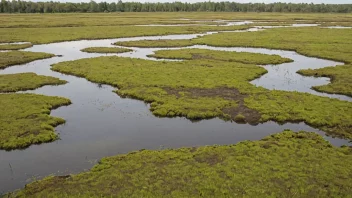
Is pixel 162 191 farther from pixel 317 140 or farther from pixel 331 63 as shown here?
pixel 331 63

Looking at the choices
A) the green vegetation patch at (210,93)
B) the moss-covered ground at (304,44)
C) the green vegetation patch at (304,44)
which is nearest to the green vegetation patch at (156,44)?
the moss-covered ground at (304,44)

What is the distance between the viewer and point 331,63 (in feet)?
172

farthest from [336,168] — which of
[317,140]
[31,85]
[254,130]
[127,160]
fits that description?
[31,85]

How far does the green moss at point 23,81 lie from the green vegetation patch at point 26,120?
360cm

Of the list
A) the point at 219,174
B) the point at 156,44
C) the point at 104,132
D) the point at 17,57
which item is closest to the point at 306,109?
the point at 219,174

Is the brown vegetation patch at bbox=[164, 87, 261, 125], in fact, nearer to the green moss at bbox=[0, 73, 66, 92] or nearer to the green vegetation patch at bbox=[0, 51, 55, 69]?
the green moss at bbox=[0, 73, 66, 92]

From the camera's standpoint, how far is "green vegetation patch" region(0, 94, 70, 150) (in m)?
23.2

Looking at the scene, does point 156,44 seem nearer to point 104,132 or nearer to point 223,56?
point 223,56

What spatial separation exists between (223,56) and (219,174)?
40850mm

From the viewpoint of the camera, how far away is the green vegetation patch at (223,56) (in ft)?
175

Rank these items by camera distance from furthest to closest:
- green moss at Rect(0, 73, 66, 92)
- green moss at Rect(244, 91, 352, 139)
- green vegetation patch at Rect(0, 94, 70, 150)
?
green moss at Rect(0, 73, 66, 92)
green moss at Rect(244, 91, 352, 139)
green vegetation patch at Rect(0, 94, 70, 150)

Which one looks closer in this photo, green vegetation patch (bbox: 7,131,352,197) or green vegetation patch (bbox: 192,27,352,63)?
green vegetation patch (bbox: 7,131,352,197)

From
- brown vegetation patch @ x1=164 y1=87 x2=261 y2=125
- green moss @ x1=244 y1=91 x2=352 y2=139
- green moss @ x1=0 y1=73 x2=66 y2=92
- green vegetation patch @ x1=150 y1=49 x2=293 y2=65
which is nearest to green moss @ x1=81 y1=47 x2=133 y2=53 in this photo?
green vegetation patch @ x1=150 y1=49 x2=293 y2=65

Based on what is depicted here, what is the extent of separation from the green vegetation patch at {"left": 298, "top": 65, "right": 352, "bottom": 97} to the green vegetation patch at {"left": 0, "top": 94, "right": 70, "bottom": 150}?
2862 cm
